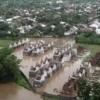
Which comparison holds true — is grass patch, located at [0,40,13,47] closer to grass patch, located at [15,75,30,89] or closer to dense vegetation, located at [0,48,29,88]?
dense vegetation, located at [0,48,29,88]

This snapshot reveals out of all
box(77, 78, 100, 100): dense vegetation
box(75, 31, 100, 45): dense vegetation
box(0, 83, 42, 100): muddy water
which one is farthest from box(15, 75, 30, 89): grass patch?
box(75, 31, 100, 45): dense vegetation

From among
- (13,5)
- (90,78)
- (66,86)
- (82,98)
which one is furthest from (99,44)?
(13,5)

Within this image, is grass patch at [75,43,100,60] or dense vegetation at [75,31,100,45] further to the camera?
dense vegetation at [75,31,100,45]

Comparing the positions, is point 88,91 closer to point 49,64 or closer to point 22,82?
point 22,82

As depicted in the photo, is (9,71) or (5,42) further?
(5,42)

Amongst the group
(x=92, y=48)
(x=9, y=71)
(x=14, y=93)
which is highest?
(x=9, y=71)

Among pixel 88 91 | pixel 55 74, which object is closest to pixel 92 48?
pixel 55 74

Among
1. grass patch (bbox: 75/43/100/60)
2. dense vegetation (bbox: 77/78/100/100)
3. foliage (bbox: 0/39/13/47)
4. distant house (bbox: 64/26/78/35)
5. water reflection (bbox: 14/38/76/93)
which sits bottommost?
distant house (bbox: 64/26/78/35)

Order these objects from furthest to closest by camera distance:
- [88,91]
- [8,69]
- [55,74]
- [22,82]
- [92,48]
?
1. [92,48]
2. [55,74]
3. [22,82]
4. [8,69]
5. [88,91]

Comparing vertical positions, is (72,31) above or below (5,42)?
below
